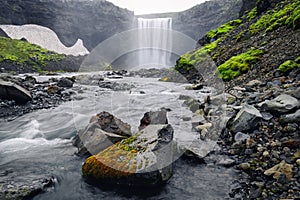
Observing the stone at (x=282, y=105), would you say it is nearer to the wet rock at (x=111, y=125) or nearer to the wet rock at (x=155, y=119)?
the wet rock at (x=155, y=119)

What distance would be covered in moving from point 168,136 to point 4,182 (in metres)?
4.25

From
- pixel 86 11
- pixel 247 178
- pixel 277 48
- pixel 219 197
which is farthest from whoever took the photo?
pixel 86 11

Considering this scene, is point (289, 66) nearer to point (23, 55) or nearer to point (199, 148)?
point (199, 148)

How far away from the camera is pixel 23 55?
63.7 m

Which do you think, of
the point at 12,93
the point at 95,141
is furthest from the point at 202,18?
the point at 95,141

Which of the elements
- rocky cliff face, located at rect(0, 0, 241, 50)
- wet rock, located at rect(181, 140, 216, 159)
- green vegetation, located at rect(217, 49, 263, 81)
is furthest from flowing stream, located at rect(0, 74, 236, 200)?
rocky cliff face, located at rect(0, 0, 241, 50)

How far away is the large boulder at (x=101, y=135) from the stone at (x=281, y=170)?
4257mm

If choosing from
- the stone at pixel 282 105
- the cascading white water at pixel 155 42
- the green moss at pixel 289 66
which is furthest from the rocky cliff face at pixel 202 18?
the stone at pixel 282 105

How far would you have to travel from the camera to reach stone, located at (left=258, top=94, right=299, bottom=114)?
238 inches

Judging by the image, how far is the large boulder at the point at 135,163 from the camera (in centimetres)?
462

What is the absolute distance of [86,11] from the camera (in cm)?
11244

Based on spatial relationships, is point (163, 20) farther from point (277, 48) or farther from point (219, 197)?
point (219, 197)

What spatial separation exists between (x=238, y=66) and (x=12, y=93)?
16.6 meters

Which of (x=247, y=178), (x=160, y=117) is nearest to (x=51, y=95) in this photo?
(x=160, y=117)
